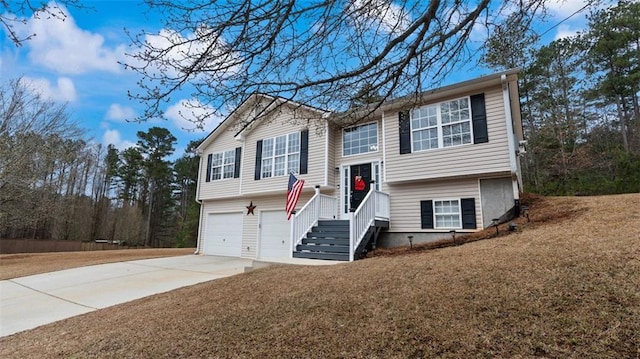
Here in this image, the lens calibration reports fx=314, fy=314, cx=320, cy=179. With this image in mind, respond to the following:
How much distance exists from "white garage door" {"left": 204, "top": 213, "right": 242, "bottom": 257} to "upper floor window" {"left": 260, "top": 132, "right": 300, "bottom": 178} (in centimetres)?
273

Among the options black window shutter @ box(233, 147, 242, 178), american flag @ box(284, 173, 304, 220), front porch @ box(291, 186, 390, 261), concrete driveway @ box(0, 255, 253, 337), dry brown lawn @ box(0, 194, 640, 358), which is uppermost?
black window shutter @ box(233, 147, 242, 178)

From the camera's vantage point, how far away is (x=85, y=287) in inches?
309

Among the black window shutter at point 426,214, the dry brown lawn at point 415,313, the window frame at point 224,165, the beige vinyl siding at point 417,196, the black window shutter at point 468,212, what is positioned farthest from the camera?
the window frame at point 224,165

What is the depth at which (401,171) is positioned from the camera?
32.1 feet

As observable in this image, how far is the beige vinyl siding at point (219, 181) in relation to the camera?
14.0m

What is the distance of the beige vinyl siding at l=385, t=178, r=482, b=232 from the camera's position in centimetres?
902

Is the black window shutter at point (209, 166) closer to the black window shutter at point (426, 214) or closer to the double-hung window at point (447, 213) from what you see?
the black window shutter at point (426, 214)

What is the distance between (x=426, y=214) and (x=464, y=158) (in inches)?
77.6

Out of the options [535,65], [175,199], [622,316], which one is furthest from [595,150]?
[175,199]

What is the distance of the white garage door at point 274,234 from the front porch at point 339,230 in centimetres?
247

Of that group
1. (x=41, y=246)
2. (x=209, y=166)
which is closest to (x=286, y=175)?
(x=209, y=166)

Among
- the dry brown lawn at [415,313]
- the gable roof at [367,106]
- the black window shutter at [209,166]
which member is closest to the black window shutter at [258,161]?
the gable roof at [367,106]

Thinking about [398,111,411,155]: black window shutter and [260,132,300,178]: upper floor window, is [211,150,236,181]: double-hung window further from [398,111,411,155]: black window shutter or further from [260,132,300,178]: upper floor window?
[398,111,411,155]: black window shutter

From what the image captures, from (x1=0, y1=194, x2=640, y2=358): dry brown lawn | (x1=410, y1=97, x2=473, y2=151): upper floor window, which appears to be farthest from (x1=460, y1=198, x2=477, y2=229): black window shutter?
(x1=0, y1=194, x2=640, y2=358): dry brown lawn
